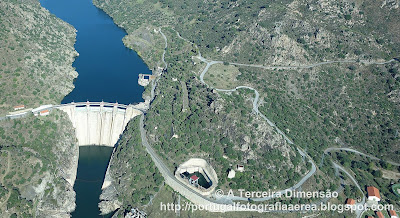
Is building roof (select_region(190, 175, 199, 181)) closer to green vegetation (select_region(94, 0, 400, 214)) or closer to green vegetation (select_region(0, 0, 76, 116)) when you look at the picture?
green vegetation (select_region(94, 0, 400, 214))

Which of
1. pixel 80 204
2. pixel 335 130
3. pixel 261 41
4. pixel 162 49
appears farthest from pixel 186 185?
pixel 162 49

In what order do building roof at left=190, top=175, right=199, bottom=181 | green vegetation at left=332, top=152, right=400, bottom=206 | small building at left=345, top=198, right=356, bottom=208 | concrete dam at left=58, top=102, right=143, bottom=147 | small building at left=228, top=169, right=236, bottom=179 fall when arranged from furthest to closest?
concrete dam at left=58, top=102, right=143, bottom=147
green vegetation at left=332, top=152, right=400, bottom=206
small building at left=228, top=169, right=236, bottom=179
building roof at left=190, top=175, right=199, bottom=181
small building at left=345, top=198, right=356, bottom=208

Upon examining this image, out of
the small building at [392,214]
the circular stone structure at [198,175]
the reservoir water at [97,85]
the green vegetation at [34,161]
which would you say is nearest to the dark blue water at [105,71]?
the reservoir water at [97,85]

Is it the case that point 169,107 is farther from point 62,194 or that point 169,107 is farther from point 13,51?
point 13,51

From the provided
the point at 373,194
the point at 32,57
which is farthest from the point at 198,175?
the point at 32,57

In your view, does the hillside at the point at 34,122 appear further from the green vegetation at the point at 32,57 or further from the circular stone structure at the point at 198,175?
the circular stone structure at the point at 198,175

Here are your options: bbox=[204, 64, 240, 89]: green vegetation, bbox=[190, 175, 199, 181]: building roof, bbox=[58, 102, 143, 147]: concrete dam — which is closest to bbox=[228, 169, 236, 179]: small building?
bbox=[190, 175, 199, 181]: building roof
